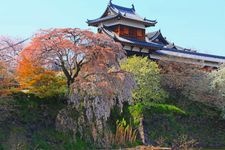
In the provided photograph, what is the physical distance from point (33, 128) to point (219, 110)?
614 inches

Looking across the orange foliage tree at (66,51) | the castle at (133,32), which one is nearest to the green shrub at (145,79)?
the castle at (133,32)

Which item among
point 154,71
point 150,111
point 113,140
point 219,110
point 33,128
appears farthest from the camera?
point 219,110

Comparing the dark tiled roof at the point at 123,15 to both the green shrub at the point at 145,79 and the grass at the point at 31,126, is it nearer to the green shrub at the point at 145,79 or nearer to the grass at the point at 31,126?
the green shrub at the point at 145,79

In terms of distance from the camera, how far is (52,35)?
2373 centimetres

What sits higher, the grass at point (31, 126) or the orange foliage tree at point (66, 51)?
the orange foliage tree at point (66, 51)

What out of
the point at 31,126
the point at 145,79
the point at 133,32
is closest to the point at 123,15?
the point at 133,32

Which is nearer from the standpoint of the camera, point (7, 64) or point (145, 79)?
point (7, 64)

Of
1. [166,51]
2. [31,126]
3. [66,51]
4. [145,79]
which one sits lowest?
[31,126]

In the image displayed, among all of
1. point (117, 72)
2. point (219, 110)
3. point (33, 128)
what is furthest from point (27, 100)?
point (219, 110)

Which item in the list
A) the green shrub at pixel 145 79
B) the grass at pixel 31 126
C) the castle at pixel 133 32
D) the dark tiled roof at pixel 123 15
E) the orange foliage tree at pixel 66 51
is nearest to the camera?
the grass at pixel 31 126

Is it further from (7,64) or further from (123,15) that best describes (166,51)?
(7,64)

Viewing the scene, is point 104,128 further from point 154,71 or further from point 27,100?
point 154,71

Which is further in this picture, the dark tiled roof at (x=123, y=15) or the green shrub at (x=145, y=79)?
the dark tiled roof at (x=123, y=15)

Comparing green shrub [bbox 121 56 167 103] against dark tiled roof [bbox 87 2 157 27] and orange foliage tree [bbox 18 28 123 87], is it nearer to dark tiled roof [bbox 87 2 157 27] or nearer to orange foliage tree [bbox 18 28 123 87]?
orange foliage tree [bbox 18 28 123 87]
